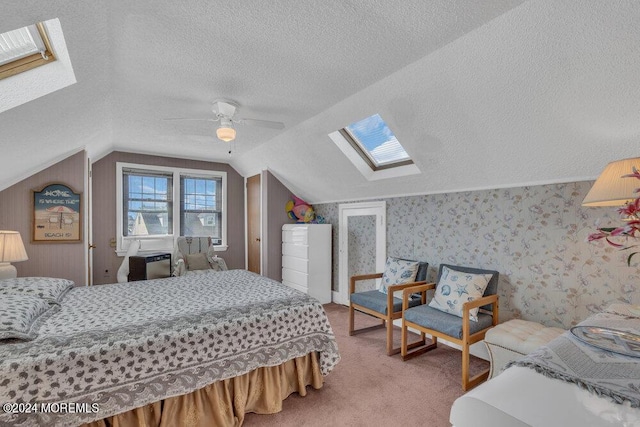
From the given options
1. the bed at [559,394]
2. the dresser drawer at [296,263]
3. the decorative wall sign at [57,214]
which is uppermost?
the decorative wall sign at [57,214]

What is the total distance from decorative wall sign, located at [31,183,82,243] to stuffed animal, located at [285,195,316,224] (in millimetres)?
2937

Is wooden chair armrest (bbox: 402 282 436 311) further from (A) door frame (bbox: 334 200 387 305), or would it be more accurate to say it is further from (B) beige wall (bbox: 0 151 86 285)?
(B) beige wall (bbox: 0 151 86 285)

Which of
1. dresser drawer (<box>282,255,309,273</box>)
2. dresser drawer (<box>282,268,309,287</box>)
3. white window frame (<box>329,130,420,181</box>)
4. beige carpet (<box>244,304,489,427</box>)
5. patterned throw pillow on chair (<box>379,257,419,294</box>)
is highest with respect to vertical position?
white window frame (<box>329,130,420,181</box>)

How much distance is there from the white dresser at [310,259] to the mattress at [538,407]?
3.79m

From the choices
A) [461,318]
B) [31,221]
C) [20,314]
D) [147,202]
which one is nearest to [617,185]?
[461,318]

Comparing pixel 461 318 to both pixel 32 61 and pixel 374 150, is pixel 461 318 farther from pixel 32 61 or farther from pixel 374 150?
pixel 32 61

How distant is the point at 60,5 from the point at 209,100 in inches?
57.5

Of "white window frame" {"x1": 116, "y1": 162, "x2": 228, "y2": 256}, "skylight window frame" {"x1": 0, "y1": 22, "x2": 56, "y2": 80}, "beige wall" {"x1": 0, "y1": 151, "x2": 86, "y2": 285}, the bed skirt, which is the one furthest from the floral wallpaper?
"beige wall" {"x1": 0, "y1": 151, "x2": 86, "y2": 285}

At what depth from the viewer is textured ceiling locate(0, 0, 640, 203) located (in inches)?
63.4

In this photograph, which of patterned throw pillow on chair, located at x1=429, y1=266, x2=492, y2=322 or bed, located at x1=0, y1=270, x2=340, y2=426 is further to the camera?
patterned throw pillow on chair, located at x1=429, y1=266, x2=492, y2=322

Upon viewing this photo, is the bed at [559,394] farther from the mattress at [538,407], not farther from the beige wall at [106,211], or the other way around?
the beige wall at [106,211]

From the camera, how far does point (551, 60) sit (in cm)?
178

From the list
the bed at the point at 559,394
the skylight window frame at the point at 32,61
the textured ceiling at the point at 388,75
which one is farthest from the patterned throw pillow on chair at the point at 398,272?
the skylight window frame at the point at 32,61

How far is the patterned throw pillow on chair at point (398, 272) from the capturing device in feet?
10.9
